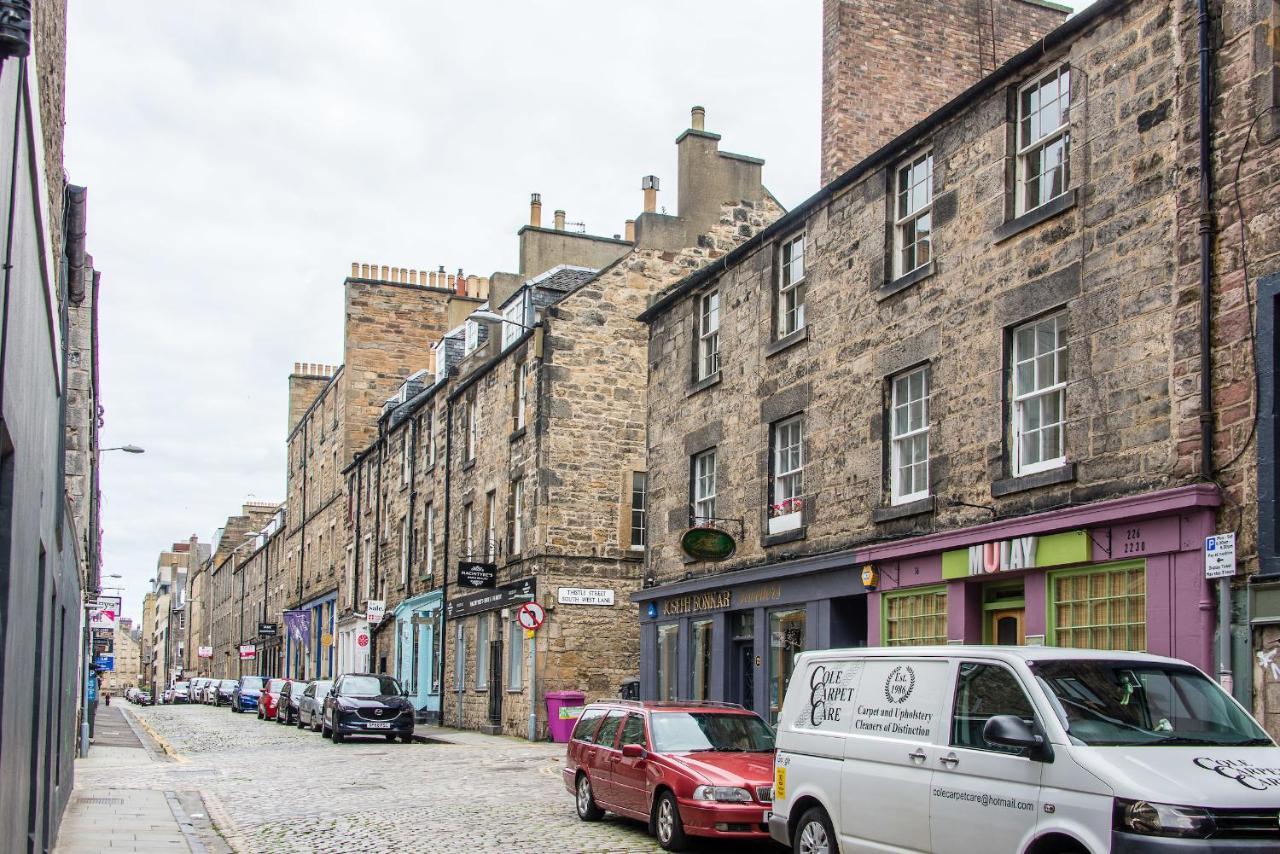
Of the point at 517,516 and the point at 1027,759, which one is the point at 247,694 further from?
the point at 1027,759

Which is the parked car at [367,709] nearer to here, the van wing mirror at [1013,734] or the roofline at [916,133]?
the roofline at [916,133]

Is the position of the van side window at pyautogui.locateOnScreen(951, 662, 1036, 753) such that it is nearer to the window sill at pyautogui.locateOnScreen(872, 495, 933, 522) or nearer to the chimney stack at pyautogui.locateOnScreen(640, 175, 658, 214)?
the window sill at pyautogui.locateOnScreen(872, 495, 933, 522)

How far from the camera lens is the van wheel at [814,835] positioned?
10094mm

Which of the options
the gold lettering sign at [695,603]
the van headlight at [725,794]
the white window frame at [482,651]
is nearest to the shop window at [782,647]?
the gold lettering sign at [695,603]

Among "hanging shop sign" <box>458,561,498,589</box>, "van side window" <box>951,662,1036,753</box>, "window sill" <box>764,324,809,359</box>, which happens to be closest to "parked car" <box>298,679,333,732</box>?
"hanging shop sign" <box>458,561,498,589</box>

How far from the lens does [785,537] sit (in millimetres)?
19703

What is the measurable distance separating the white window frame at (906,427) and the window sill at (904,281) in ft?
3.46

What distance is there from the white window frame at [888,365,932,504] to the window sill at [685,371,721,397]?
5.04 metres

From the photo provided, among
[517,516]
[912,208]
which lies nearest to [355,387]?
[517,516]

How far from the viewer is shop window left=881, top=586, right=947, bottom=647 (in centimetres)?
1631

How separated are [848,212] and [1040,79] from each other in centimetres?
402

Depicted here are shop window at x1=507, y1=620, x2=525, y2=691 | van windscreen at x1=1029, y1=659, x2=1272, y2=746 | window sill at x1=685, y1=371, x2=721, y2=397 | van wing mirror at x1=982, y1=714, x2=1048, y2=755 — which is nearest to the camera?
van wing mirror at x1=982, y1=714, x2=1048, y2=755

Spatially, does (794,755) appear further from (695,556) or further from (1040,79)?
(695,556)

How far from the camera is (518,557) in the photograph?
31172 mm
